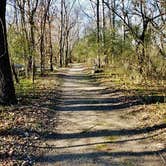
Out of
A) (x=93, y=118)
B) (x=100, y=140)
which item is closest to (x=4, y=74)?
(x=93, y=118)

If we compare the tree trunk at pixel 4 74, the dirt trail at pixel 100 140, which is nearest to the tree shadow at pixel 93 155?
the dirt trail at pixel 100 140

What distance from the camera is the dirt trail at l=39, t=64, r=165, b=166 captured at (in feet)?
25.2

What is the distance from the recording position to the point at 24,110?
510 inches

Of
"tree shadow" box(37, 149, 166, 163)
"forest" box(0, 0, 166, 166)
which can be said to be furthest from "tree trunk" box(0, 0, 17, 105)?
"tree shadow" box(37, 149, 166, 163)

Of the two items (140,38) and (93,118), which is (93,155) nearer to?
(93,118)

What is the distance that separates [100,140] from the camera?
9.23 metres

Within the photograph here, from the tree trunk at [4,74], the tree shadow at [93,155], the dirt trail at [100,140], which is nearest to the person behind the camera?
the dirt trail at [100,140]

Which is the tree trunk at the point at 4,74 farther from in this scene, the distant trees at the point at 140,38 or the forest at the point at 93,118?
the distant trees at the point at 140,38

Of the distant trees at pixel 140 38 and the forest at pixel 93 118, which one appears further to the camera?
the distant trees at pixel 140 38

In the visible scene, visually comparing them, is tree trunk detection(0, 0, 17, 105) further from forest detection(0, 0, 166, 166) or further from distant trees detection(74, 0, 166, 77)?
distant trees detection(74, 0, 166, 77)

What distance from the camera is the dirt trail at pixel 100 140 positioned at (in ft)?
25.2

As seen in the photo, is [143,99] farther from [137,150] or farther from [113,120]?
[137,150]

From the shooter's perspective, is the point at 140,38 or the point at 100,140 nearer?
the point at 100,140

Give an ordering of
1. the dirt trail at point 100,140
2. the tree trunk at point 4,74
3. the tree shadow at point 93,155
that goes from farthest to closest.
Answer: the tree trunk at point 4,74 < the tree shadow at point 93,155 < the dirt trail at point 100,140
